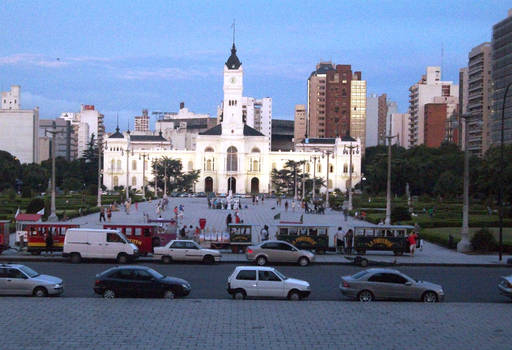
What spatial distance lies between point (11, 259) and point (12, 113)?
139m

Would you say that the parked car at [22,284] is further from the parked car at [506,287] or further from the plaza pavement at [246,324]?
the parked car at [506,287]

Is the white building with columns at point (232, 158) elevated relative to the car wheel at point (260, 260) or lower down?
elevated

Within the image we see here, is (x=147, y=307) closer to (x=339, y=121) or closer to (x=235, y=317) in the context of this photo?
(x=235, y=317)

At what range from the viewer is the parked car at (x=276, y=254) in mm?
26219

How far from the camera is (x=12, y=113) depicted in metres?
157

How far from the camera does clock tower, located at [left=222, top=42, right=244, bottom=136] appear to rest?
130 meters

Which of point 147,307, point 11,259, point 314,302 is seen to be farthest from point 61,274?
point 314,302

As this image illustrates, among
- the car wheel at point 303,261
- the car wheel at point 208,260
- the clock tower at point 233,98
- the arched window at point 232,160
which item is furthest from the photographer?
the arched window at point 232,160

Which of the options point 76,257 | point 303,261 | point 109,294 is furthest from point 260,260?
point 109,294

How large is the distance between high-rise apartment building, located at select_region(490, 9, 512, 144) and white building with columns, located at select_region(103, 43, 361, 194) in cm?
4135

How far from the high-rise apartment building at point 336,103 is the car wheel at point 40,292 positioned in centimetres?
15165

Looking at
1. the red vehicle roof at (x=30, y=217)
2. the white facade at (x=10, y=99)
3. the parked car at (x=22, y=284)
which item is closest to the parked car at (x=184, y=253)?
the parked car at (x=22, y=284)

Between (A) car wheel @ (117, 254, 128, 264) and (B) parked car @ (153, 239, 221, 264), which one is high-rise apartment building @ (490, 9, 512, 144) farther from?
(A) car wheel @ (117, 254, 128, 264)

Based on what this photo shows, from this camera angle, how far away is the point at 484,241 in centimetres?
3159
